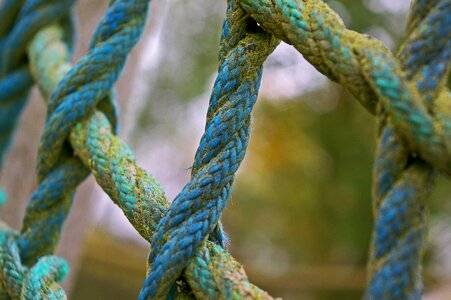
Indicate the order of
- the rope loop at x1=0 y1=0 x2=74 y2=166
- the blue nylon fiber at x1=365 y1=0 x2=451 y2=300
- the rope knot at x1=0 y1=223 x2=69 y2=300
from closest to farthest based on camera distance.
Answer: the blue nylon fiber at x1=365 y1=0 x2=451 y2=300
the rope knot at x1=0 y1=223 x2=69 y2=300
the rope loop at x1=0 y1=0 x2=74 y2=166

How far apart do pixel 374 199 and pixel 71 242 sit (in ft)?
1.79

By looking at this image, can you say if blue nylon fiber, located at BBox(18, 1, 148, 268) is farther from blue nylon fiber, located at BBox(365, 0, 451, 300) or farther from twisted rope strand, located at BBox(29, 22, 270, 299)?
blue nylon fiber, located at BBox(365, 0, 451, 300)

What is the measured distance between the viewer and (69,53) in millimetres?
469

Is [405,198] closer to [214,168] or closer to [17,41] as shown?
[214,168]

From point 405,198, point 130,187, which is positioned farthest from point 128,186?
point 405,198

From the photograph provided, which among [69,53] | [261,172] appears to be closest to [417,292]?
[69,53]

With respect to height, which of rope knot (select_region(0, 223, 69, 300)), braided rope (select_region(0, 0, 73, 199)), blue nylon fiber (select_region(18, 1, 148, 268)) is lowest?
rope knot (select_region(0, 223, 69, 300))

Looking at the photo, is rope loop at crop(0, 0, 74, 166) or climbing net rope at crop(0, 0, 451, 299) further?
rope loop at crop(0, 0, 74, 166)

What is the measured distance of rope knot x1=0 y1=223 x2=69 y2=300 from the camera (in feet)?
1.10

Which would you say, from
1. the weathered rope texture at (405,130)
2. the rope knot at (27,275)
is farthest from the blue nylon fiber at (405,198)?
the rope knot at (27,275)

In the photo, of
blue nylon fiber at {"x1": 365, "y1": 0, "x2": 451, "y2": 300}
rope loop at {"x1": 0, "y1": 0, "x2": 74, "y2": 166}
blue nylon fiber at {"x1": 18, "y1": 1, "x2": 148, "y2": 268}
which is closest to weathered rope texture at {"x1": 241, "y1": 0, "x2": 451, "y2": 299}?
blue nylon fiber at {"x1": 365, "y1": 0, "x2": 451, "y2": 300}

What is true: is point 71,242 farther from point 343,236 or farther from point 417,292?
point 343,236

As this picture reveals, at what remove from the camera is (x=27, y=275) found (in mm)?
346

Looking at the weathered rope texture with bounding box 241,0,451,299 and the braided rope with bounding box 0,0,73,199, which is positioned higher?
the braided rope with bounding box 0,0,73,199
